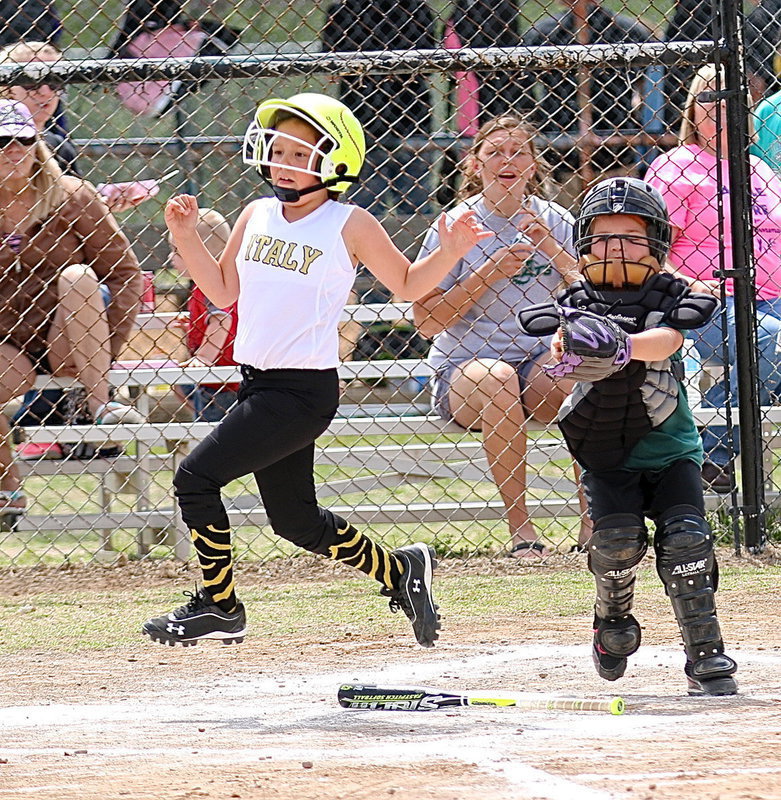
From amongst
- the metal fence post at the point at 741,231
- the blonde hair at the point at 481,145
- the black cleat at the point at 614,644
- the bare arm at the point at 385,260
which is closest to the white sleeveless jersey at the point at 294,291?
the bare arm at the point at 385,260

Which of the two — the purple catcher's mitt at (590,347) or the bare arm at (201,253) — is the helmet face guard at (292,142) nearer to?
the bare arm at (201,253)

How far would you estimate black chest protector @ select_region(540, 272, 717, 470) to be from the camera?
3.54 m

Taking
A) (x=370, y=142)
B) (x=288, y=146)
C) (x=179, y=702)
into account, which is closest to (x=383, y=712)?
(x=179, y=702)

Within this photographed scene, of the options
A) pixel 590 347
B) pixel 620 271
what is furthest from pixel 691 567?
pixel 620 271

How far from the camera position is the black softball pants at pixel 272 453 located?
371 centimetres

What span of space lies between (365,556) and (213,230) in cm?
244

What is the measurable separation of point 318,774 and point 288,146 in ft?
6.13

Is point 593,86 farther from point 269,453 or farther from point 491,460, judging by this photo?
point 269,453

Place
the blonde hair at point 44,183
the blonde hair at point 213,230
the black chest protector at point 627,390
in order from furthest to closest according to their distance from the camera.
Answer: the blonde hair at point 213,230 < the blonde hair at point 44,183 < the black chest protector at point 627,390

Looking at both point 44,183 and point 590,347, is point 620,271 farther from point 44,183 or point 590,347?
point 44,183

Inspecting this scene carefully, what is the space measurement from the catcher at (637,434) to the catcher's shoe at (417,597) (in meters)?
0.63

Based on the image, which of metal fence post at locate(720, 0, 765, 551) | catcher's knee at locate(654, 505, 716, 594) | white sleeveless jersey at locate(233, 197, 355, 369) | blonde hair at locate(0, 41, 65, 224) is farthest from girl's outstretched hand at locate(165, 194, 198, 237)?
metal fence post at locate(720, 0, 765, 551)

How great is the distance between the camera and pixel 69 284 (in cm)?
582

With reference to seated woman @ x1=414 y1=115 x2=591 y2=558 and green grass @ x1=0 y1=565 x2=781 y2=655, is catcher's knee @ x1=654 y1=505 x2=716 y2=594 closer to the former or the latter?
green grass @ x1=0 y1=565 x2=781 y2=655
